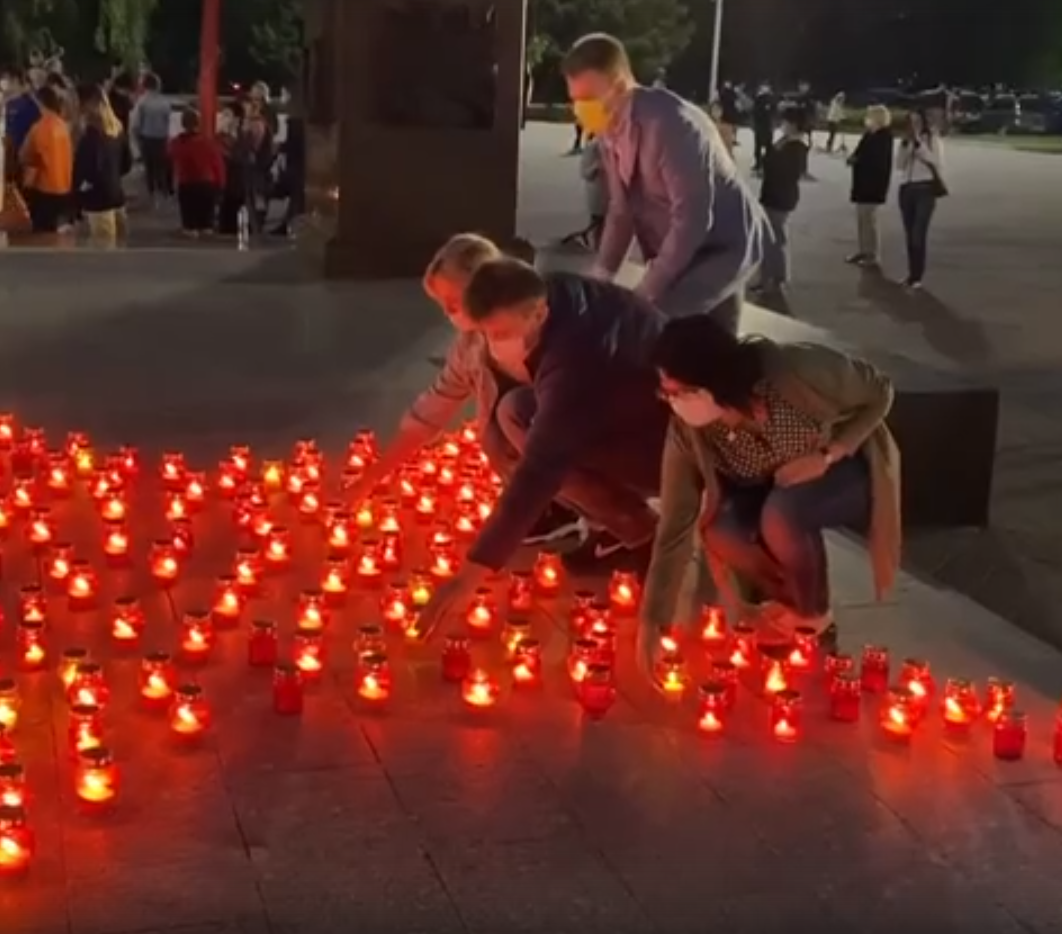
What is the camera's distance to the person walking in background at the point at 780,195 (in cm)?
1636

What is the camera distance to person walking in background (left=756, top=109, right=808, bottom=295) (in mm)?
16359

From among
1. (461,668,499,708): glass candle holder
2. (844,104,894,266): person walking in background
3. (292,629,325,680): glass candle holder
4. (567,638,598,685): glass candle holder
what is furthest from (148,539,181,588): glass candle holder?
(844,104,894,266): person walking in background

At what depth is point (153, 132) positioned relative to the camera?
76.4 feet

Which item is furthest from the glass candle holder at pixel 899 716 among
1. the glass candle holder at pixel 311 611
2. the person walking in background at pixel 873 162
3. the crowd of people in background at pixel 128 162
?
the person walking in background at pixel 873 162

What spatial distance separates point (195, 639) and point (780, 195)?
39.6 ft

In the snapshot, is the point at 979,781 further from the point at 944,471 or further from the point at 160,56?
the point at 160,56

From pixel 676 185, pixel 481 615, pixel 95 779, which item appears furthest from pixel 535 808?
pixel 676 185

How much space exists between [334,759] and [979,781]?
1.71 meters

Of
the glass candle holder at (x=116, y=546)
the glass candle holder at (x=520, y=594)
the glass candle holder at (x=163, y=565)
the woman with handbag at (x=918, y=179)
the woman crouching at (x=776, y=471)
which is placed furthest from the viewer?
the woman with handbag at (x=918, y=179)

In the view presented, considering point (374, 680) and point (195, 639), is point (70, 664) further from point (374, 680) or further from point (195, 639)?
point (374, 680)

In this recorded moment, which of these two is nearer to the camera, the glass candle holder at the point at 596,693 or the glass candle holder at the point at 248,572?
the glass candle holder at the point at 596,693

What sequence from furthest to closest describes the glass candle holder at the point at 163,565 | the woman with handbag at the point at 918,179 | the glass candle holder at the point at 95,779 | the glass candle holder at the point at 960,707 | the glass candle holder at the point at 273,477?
the woman with handbag at the point at 918,179, the glass candle holder at the point at 273,477, the glass candle holder at the point at 163,565, the glass candle holder at the point at 960,707, the glass candle holder at the point at 95,779

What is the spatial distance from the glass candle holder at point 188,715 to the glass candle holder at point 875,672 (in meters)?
1.94

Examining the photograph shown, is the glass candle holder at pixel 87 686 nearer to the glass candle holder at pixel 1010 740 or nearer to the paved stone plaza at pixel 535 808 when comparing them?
the paved stone plaza at pixel 535 808
